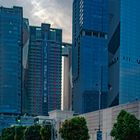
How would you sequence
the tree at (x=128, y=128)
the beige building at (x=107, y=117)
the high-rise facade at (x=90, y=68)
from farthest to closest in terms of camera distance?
the high-rise facade at (x=90, y=68) < the beige building at (x=107, y=117) < the tree at (x=128, y=128)

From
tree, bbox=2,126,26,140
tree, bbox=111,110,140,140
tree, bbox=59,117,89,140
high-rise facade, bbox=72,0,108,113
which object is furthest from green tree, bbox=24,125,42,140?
high-rise facade, bbox=72,0,108,113

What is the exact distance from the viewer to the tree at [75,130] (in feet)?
236

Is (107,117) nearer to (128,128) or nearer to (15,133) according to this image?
(128,128)

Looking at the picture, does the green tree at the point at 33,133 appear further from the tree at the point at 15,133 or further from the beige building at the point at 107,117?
the beige building at the point at 107,117

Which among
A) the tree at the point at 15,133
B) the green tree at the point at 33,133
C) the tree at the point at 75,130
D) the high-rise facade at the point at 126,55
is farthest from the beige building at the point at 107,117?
the high-rise facade at the point at 126,55

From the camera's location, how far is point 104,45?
200 m

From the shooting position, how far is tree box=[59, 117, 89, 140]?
7188cm

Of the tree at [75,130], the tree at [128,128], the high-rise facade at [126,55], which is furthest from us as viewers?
the high-rise facade at [126,55]

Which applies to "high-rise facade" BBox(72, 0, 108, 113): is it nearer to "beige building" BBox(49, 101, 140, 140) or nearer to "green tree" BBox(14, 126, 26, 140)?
"green tree" BBox(14, 126, 26, 140)

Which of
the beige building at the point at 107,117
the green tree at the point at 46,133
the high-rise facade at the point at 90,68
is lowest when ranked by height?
the green tree at the point at 46,133

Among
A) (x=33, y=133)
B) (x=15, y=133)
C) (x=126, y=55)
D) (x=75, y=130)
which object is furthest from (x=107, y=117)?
(x=126, y=55)

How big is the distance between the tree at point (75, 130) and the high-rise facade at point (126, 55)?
114268 mm

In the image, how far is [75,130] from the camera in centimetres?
7250

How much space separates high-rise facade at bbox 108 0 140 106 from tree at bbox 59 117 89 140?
114268 millimetres
